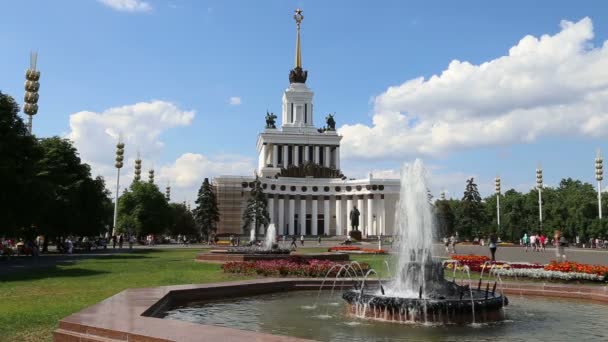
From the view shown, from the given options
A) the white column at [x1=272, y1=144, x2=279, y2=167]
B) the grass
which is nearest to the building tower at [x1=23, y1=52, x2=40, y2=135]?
the grass

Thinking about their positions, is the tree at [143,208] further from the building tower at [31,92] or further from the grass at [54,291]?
the grass at [54,291]

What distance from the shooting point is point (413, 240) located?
1395 cm

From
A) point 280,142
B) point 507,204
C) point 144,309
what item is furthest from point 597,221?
point 144,309

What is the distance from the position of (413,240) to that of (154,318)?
24.8 feet

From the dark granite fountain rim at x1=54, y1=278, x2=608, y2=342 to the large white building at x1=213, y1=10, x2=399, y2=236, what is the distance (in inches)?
2992

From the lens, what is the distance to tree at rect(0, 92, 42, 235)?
2623 centimetres

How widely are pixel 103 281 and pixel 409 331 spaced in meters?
11.7

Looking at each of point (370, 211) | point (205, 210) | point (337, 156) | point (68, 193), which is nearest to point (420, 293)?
point (68, 193)

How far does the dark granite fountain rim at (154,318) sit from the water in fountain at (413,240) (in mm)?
3765

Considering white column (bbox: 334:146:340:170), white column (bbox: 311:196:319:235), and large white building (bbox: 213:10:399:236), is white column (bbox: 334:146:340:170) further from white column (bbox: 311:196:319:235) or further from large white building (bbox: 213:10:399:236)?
white column (bbox: 311:196:319:235)

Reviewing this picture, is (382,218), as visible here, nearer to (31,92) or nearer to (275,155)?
(275,155)

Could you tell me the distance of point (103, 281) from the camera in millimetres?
17891

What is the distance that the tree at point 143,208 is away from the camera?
68.4 metres

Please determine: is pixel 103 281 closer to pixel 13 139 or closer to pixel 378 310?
pixel 378 310
